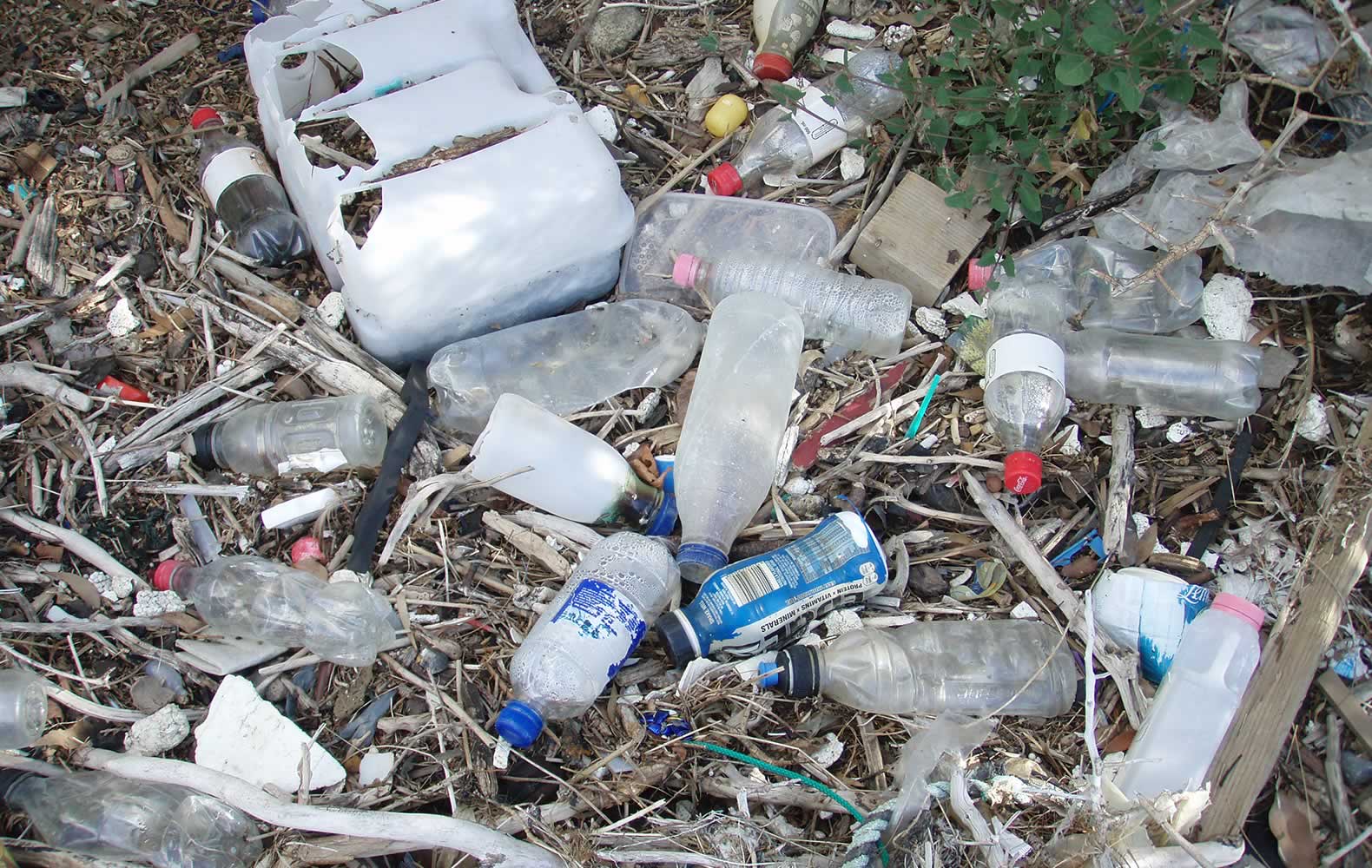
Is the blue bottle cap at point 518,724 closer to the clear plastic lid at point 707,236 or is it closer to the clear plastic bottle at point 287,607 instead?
the clear plastic bottle at point 287,607

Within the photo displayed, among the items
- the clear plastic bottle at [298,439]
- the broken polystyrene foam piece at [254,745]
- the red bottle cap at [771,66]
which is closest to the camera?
the broken polystyrene foam piece at [254,745]

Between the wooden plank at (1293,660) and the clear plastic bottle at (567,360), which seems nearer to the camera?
the wooden plank at (1293,660)

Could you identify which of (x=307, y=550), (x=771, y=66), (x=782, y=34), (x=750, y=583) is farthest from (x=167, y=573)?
(x=782, y=34)

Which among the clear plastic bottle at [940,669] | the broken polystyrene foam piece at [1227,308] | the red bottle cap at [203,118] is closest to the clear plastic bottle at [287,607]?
the clear plastic bottle at [940,669]

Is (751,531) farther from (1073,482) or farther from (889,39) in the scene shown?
(889,39)

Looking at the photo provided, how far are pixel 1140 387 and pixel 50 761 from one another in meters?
2.44

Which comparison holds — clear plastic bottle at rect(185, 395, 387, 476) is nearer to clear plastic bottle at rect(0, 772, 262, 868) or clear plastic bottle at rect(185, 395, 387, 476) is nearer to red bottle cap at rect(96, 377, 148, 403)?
red bottle cap at rect(96, 377, 148, 403)

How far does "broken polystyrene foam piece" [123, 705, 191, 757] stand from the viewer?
190 cm

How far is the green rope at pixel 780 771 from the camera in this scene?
1.79 m

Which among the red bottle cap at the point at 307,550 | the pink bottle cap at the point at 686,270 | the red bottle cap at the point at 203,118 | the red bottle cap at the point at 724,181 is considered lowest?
the red bottle cap at the point at 307,550

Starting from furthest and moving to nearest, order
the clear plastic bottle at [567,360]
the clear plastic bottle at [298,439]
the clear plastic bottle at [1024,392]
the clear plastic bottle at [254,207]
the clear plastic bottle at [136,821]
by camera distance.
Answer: the clear plastic bottle at [254,207], the clear plastic bottle at [567,360], the clear plastic bottle at [298,439], the clear plastic bottle at [1024,392], the clear plastic bottle at [136,821]

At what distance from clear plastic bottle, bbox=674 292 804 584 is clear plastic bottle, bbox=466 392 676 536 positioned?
5.0 inches

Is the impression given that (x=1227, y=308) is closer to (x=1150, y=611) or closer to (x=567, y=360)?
(x=1150, y=611)

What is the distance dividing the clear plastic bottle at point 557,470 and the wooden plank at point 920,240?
2.78 ft
